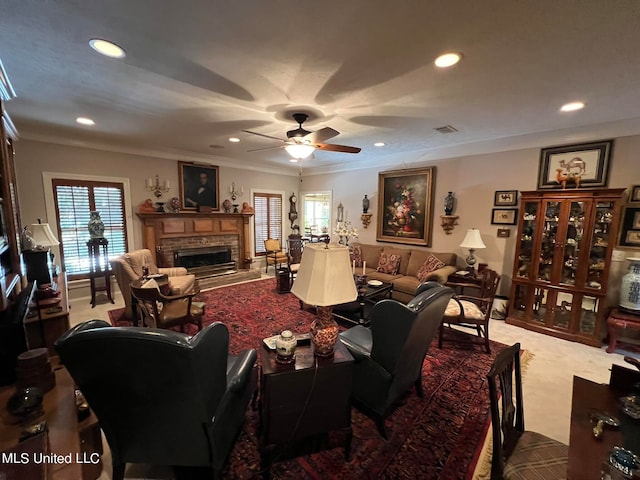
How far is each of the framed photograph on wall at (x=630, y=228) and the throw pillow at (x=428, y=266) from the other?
2122 mm

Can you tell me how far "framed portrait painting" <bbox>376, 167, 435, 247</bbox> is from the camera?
5.02 metres

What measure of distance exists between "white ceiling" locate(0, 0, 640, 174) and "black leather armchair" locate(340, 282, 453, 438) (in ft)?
5.74

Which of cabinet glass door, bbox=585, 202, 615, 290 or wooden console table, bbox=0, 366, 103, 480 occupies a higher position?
cabinet glass door, bbox=585, 202, 615, 290

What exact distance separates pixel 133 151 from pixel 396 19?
200 inches

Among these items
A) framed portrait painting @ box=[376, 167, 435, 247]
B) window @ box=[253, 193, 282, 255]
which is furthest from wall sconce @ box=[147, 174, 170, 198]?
framed portrait painting @ box=[376, 167, 435, 247]

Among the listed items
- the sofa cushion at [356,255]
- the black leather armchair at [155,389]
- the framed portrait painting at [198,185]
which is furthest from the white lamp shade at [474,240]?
the framed portrait painting at [198,185]

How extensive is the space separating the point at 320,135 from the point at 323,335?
7.02 feet

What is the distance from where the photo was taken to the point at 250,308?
4.23 m

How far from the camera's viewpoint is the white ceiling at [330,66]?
4.94ft

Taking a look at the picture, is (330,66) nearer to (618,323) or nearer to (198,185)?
(618,323)

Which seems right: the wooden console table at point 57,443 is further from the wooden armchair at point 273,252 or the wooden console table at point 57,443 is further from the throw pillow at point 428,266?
the wooden armchair at point 273,252

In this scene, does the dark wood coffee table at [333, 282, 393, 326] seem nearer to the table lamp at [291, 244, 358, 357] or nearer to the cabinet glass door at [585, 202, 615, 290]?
the table lamp at [291, 244, 358, 357]

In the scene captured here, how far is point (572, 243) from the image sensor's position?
11.3 ft

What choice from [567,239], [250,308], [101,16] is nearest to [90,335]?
[101,16]
